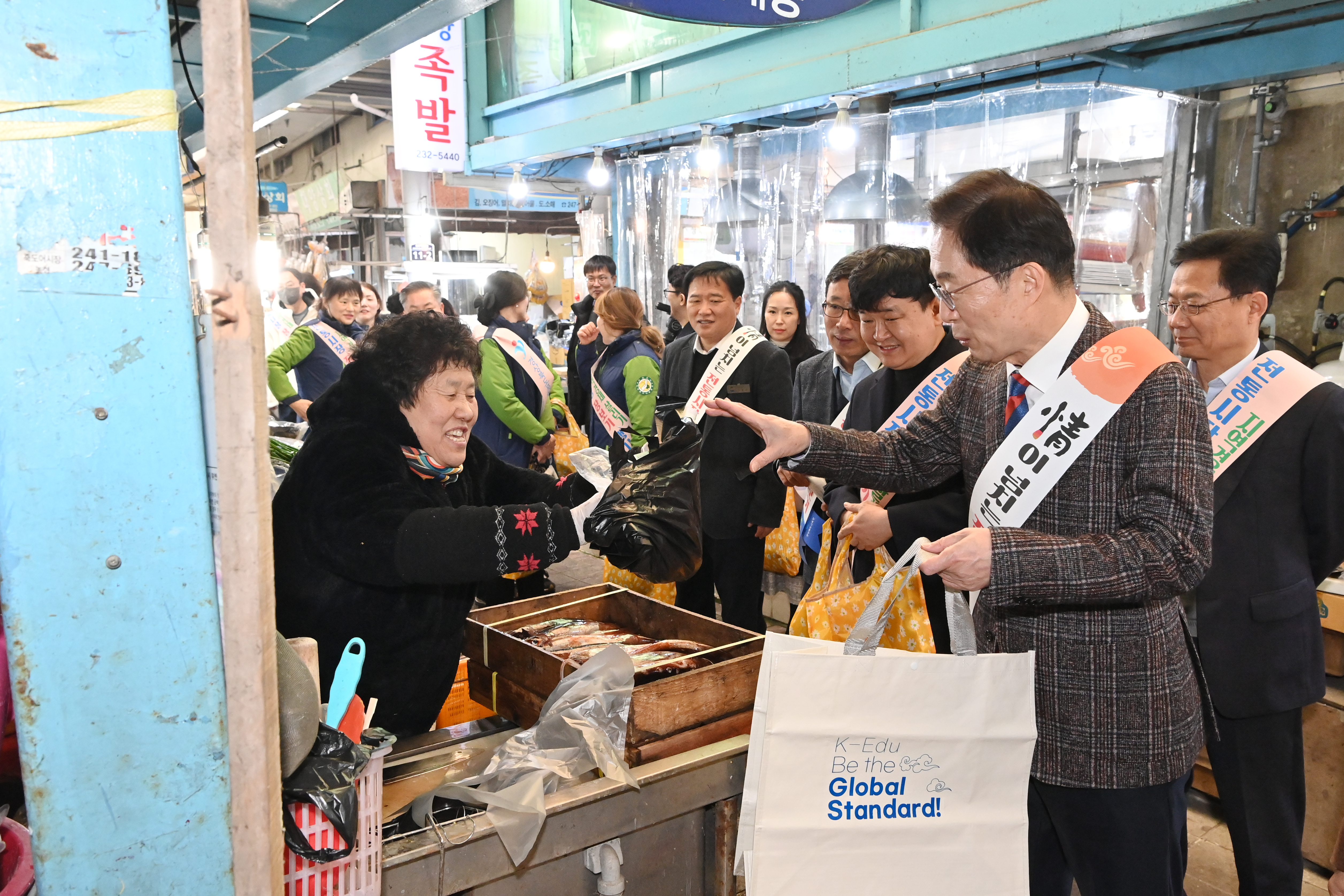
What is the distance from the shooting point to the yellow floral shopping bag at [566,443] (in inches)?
201

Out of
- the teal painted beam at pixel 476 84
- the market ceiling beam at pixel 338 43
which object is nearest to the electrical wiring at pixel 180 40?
the market ceiling beam at pixel 338 43

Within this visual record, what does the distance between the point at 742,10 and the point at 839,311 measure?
→ 185cm

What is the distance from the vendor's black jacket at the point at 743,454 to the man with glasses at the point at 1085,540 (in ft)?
6.10

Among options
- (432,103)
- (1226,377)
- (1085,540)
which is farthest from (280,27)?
(432,103)

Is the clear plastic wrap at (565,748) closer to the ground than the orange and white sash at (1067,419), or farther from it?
closer to the ground

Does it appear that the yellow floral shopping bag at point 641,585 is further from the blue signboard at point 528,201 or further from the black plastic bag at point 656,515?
the blue signboard at point 528,201

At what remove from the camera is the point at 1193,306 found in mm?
2391

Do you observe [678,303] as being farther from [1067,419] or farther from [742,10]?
[1067,419]

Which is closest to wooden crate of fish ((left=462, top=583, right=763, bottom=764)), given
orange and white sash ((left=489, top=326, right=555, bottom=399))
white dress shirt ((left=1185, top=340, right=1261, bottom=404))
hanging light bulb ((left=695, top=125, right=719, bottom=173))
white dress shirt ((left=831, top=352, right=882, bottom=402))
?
white dress shirt ((left=831, top=352, right=882, bottom=402))

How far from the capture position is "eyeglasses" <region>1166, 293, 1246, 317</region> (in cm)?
234

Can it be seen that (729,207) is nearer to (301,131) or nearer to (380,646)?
→ (380,646)

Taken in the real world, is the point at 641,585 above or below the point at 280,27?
below

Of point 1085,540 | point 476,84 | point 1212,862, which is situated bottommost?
point 1212,862

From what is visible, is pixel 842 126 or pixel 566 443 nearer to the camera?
pixel 566 443
